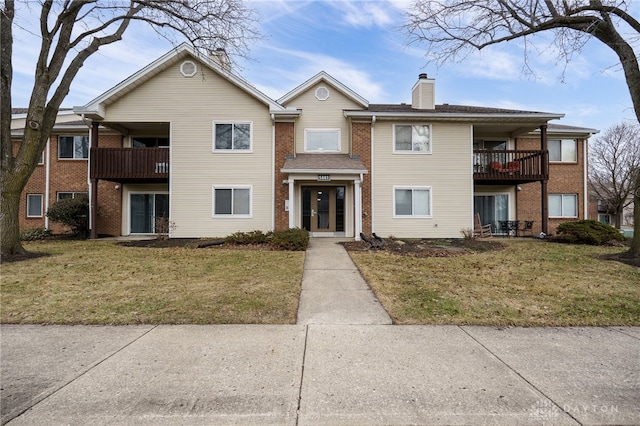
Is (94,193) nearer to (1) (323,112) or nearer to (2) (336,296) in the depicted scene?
(1) (323,112)

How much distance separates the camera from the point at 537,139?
55.8 ft

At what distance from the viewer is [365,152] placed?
1446 centimetres

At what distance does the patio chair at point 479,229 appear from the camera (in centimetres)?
1535

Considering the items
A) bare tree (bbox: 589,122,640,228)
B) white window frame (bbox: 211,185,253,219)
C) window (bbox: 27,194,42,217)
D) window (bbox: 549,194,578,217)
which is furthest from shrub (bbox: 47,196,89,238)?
bare tree (bbox: 589,122,640,228)

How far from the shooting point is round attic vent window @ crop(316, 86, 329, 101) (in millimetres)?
14938

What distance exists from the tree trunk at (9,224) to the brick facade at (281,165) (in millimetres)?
8465

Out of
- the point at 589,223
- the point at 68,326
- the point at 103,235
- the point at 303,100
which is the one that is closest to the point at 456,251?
the point at 589,223

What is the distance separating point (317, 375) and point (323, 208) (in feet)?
39.5

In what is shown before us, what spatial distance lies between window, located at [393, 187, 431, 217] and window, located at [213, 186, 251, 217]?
6860mm

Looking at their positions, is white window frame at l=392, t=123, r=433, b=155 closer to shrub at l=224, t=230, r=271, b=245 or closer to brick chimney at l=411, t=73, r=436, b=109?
brick chimney at l=411, t=73, r=436, b=109

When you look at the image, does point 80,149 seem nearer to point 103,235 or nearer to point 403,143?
point 103,235

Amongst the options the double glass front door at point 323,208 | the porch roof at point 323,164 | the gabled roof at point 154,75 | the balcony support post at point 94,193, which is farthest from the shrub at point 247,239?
the balcony support post at point 94,193

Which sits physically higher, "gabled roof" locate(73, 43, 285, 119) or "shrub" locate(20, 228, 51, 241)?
"gabled roof" locate(73, 43, 285, 119)

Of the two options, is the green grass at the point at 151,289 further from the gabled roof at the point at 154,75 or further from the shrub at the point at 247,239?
the gabled roof at the point at 154,75
